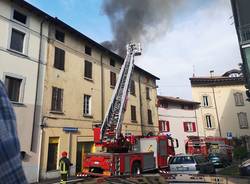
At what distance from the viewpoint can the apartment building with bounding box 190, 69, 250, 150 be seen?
38.9 meters

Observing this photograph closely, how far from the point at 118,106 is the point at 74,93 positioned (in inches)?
184

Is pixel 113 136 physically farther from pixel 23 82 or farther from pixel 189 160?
pixel 23 82

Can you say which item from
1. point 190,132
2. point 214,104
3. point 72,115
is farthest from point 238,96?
point 72,115

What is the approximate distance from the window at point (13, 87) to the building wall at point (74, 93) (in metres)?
1.87

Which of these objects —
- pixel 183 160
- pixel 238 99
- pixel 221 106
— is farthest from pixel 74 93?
pixel 238 99

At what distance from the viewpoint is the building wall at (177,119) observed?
113ft

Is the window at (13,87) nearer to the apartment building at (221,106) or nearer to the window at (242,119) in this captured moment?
the apartment building at (221,106)

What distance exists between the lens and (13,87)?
49.9 ft

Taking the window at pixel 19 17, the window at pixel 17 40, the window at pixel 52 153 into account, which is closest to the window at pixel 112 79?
the window at pixel 52 153

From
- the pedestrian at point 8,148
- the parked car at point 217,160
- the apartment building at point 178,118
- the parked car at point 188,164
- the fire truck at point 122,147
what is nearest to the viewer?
the pedestrian at point 8,148

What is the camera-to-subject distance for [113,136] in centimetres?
1448

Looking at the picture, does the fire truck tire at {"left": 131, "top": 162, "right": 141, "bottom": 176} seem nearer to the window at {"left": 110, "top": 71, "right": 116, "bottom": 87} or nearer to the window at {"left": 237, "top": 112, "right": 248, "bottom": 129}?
the window at {"left": 110, "top": 71, "right": 116, "bottom": 87}

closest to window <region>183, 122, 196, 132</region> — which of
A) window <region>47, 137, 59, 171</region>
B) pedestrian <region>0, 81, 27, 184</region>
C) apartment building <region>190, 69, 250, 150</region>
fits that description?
apartment building <region>190, 69, 250, 150</region>

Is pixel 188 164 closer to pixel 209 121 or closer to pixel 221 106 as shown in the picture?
pixel 209 121
